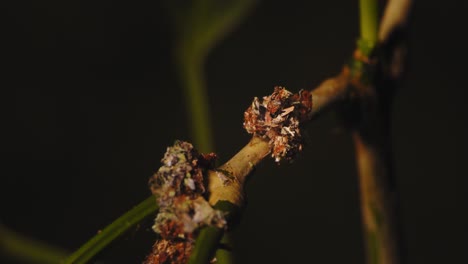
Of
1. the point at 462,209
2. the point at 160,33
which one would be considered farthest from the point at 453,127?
the point at 160,33

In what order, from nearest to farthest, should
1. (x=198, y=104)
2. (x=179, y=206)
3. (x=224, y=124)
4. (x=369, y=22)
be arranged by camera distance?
(x=179, y=206) → (x=369, y=22) → (x=198, y=104) → (x=224, y=124)

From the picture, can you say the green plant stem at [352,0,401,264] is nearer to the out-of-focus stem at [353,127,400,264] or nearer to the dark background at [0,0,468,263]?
the out-of-focus stem at [353,127,400,264]

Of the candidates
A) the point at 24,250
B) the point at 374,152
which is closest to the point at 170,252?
the point at 374,152

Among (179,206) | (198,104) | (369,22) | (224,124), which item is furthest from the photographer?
(224,124)

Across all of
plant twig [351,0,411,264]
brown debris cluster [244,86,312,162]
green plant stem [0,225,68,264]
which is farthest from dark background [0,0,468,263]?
→ brown debris cluster [244,86,312,162]

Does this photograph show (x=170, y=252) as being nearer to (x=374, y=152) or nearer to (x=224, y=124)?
(x=374, y=152)

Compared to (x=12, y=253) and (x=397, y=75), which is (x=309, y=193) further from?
(x=397, y=75)

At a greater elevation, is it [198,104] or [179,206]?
[198,104]
